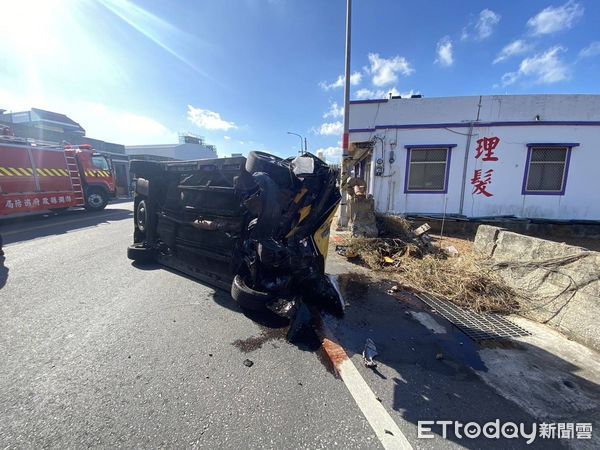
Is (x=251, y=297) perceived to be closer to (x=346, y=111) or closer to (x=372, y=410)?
(x=372, y=410)

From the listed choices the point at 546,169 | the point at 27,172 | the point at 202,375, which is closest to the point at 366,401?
the point at 202,375

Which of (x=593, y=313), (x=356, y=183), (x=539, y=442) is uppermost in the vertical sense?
(x=356, y=183)

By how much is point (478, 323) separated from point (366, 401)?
2183mm

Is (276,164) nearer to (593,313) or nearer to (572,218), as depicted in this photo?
(593,313)

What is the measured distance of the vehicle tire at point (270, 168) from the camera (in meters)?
3.04

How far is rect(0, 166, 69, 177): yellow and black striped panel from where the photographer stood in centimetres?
884

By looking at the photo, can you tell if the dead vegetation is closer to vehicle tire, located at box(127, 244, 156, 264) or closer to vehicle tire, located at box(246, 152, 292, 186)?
vehicle tire, located at box(246, 152, 292, 186)

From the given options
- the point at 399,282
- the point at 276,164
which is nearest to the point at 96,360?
the point at 276,164

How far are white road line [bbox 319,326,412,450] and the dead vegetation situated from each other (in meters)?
Result: 2.25

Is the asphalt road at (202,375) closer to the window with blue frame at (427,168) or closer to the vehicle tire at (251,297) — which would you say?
the vehicle tire at (251,297)

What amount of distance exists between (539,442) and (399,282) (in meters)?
2.84

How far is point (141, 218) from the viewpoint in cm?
502

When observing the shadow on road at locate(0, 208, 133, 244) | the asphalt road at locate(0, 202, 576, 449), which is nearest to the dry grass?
the asphalt road at locate(0, 202, 576, 449)

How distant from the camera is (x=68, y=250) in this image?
19.1 ft
